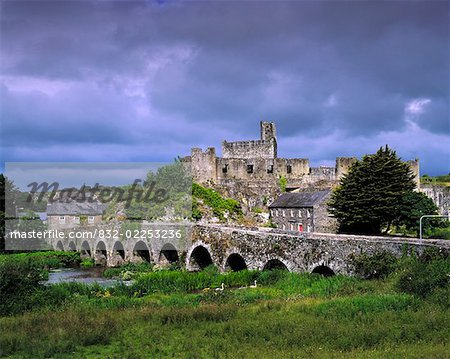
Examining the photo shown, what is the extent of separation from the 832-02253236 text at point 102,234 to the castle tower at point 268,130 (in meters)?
17.3

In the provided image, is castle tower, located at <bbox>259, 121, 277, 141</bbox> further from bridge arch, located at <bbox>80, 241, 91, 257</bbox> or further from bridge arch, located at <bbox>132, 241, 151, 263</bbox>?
bridge arch, located at <bbox>80, 241, 91, 257</bbox>

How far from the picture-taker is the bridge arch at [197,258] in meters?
38.7

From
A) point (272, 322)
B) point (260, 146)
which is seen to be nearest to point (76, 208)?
point (260, 146)

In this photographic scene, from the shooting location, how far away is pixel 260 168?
5378cm

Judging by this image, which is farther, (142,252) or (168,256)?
(142,252)

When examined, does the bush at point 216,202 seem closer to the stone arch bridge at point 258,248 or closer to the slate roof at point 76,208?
the stone arch bridge at point 258,248

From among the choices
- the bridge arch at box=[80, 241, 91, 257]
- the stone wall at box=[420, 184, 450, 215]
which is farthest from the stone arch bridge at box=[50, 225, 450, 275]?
the stone wall at box=[420, 184, 450, 215]

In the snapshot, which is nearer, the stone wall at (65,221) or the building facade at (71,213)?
the building facade at (71,213)

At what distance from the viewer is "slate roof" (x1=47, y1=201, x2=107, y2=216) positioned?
223 feet

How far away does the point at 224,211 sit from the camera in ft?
160

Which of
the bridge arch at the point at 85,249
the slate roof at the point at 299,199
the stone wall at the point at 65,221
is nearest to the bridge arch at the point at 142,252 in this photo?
the slate roof at the point at 299,199

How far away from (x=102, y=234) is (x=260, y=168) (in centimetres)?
1678

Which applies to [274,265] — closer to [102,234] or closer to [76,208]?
[102,234]

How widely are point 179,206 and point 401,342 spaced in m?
35.4
